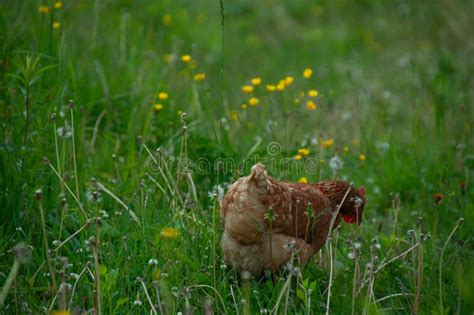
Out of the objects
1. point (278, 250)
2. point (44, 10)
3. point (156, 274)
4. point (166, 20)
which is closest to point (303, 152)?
point (278, 250)

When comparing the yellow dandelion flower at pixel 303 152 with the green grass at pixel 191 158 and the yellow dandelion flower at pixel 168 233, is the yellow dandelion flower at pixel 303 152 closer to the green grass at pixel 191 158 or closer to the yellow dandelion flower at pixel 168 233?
the green grass at pixel 191 158

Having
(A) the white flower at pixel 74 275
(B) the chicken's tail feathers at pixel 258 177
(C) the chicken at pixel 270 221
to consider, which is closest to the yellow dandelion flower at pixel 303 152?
(C) the chicken at pixel 270 221

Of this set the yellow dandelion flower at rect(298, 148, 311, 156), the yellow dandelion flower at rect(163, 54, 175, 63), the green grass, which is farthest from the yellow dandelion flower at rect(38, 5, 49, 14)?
the yellow dandelion flower at rect(298, 148, 311, 156)

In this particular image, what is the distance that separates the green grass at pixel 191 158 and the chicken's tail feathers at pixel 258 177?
0.76ft

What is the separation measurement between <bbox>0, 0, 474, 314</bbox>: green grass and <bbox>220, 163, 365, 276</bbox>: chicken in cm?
9

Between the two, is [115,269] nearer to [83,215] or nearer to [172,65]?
[83,215]

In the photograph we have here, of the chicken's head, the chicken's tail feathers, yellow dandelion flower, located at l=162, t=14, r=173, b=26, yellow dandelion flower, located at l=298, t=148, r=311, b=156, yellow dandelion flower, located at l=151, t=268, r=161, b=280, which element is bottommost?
yellow dandelion flower, located at l=151, t=268, r=161, b=280

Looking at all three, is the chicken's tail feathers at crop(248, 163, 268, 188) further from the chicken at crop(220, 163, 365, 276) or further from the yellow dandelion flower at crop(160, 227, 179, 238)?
the yellow dandelion flower at crop(160, 227, 179, 238)

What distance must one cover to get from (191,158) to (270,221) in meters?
1.48

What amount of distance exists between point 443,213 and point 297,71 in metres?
3.85

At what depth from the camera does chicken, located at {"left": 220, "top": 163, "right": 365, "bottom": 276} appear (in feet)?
11.1

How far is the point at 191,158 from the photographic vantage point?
4648 mm

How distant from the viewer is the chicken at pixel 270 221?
3379 millimetres

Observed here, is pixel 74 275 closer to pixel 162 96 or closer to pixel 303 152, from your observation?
pixel 303 152
